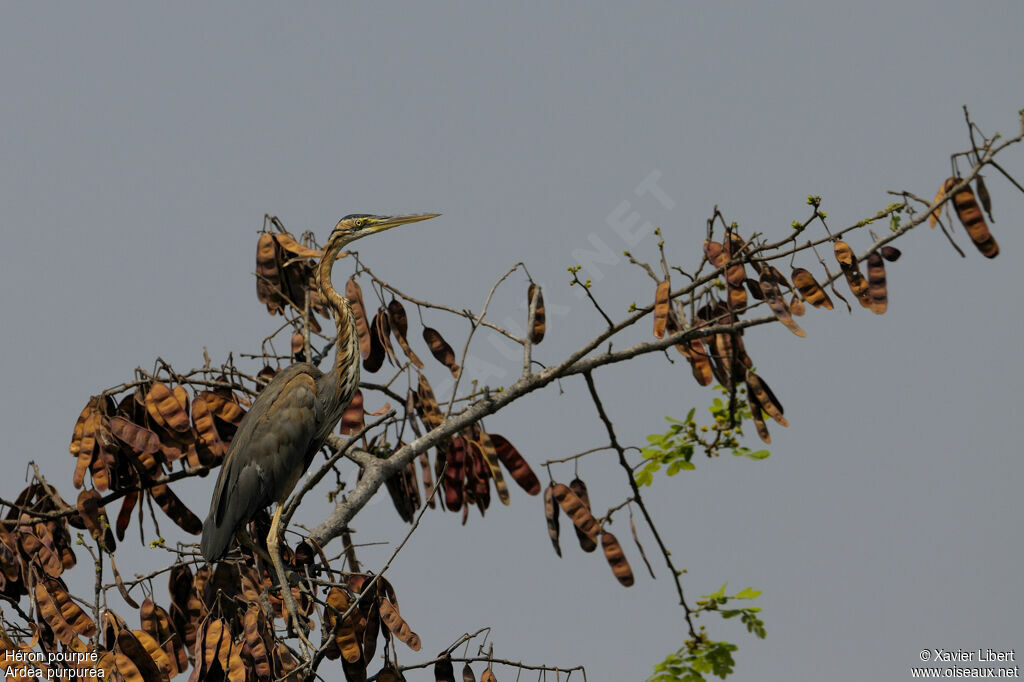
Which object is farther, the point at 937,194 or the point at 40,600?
the point at 937,194

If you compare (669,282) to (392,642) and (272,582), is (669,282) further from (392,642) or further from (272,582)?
(272,582)

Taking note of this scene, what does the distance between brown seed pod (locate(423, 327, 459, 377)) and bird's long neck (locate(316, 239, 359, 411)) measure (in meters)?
0.94

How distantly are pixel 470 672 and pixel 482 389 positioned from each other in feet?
5.58

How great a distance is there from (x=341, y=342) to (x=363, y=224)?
36.2 inches

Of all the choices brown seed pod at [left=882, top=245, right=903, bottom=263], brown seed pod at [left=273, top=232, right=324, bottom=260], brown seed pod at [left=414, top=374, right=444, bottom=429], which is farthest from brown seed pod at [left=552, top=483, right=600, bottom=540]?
brown seed pod at [left=273, top=232, right=324, bottom=260]

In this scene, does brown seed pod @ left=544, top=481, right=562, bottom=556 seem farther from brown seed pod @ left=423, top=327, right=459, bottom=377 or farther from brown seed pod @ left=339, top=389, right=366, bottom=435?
brown seed pod @ left=339, top=389, right=366, bottom=435

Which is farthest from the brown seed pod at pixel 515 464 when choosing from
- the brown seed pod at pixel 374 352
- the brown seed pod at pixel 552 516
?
the brown seed pod at pixel 374 352

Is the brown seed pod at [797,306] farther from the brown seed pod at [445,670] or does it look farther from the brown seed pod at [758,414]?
the brown seed pod at [445,670]

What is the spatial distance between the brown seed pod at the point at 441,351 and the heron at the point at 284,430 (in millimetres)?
775

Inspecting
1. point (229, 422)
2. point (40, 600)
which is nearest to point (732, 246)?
point (229, 422)

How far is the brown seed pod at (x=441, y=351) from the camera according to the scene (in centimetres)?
720

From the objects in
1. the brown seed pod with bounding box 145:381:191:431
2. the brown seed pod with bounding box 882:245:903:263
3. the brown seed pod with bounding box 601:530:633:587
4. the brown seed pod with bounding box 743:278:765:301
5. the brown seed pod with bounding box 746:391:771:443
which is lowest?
the brown seed pod with bounding box 601:530:633:587

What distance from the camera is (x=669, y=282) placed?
616cm

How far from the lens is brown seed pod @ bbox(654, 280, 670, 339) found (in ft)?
19.9
